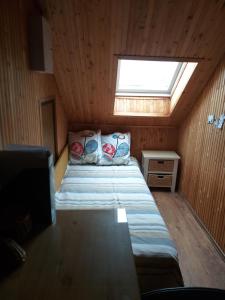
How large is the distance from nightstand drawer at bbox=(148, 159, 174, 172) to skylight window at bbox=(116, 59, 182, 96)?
0.96 m

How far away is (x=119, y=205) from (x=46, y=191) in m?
1.26

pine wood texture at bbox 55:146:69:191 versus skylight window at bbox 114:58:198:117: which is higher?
skylight window at bbox 114:58:198:117

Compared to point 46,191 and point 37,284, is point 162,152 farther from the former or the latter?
point 37,284

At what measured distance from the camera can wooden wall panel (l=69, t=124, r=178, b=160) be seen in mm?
3541

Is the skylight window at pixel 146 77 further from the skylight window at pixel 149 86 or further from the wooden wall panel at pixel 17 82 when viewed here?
the wooden wall panel at pixel 17 82

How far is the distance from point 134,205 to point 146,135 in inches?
66.7

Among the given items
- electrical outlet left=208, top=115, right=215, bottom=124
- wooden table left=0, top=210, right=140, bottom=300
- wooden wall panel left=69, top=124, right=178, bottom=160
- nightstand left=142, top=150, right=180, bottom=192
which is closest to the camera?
wooden table left=0, top=210, right=140, bottom=300

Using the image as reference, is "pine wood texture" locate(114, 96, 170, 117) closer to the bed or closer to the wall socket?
the bed

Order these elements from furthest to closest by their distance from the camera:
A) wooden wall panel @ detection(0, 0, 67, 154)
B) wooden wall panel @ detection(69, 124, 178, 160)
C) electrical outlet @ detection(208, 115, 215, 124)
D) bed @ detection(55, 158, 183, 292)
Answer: wooden wall panel @ detection(69, 124, 178, 160)
electrical outlet @ detection(208, 115, 215, 124)
bed @ detection(55, 158, 183, 292)
wooden wall panel @ detection(0, 0, 67, 154)

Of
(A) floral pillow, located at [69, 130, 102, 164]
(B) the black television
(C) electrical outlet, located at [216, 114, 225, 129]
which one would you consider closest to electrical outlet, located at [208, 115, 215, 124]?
(C) electrical outlet, located at [216, 114, 225, 129]

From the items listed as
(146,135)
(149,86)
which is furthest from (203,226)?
(149,86)

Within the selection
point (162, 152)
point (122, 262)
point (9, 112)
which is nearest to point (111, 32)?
point (9, 112)

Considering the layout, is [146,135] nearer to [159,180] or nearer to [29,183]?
[159,180]

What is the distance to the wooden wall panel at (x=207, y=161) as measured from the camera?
223 centimetres
